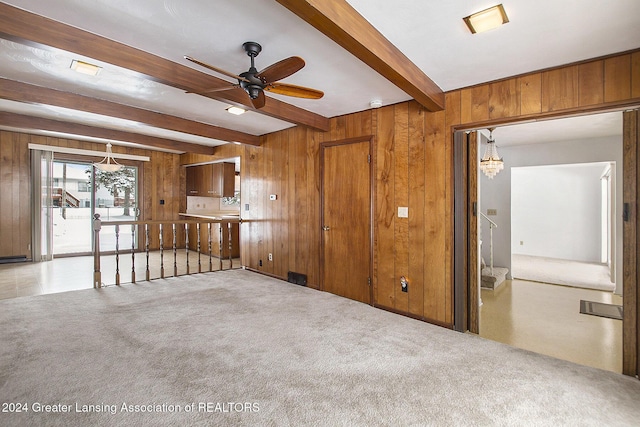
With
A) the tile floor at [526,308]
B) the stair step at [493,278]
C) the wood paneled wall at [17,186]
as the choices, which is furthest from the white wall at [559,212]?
the wood paneled wall at [17,186]

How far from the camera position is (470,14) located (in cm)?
189

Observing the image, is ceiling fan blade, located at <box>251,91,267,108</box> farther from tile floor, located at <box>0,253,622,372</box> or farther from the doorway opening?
tile floor, located at <box>0,253,622,372</box>

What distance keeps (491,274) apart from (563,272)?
2210 mm

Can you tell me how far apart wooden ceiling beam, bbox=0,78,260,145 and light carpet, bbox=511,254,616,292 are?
229 inches

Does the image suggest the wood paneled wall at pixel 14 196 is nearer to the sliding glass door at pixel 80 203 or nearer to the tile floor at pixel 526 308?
the sliding glass door at pixel 80 203

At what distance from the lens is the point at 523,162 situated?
211 inches

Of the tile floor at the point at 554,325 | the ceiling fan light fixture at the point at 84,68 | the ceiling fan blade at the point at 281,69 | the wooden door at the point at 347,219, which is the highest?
the ceiling fan light fixture at the point at 84,68

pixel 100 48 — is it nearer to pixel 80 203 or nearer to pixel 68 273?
pixel 68 273

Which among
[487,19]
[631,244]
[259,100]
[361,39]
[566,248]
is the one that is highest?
[487,19]

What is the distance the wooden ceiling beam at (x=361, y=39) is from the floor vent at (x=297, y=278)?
297 centimetres

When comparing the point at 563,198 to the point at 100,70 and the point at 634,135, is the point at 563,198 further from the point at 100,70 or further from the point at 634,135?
the point at 100,70

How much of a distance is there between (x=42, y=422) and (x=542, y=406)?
2.93 m

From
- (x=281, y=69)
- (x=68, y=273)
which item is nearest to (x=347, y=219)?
(x=281, y=69)

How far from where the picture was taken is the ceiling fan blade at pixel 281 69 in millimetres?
2018
